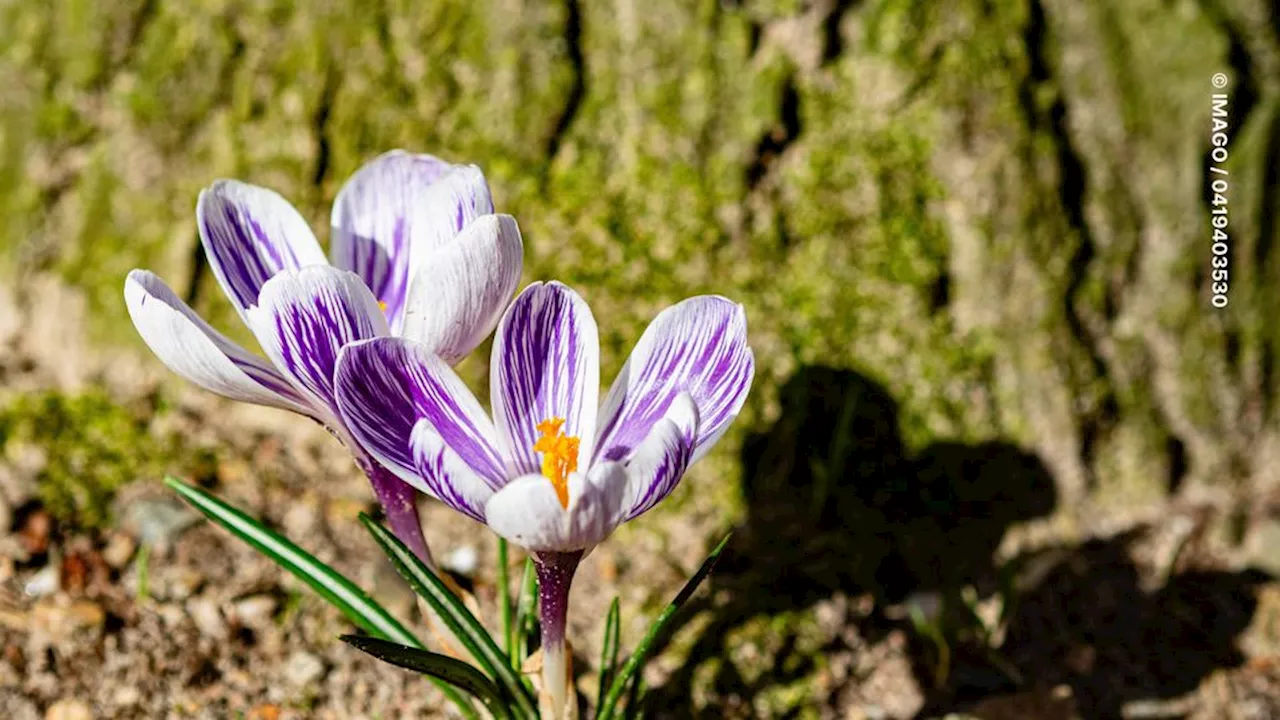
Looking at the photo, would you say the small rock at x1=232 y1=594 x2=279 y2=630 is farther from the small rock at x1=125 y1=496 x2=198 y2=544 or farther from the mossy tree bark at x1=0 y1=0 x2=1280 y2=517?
the mossy tree bark at x1=0 y1=0 x2=1280 y2=517

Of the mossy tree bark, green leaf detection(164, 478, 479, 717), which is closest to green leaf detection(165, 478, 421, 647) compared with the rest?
green leaf detection(164, 478, 479, 717)

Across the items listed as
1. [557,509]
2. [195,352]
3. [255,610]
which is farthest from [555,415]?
[255,610]

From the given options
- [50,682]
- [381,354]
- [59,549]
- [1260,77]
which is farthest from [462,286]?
[1260,77]

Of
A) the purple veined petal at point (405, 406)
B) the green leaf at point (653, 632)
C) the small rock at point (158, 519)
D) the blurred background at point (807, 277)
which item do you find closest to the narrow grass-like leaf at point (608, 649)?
the green leaf at point (653, 632)

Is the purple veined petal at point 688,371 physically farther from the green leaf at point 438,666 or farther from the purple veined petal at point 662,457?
the green leaf at point 438,666

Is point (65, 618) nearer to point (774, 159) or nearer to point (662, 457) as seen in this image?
point (662, 457)

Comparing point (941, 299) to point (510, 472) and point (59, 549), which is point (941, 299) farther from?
point (59, 549)

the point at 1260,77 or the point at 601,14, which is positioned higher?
the point at 601,14
